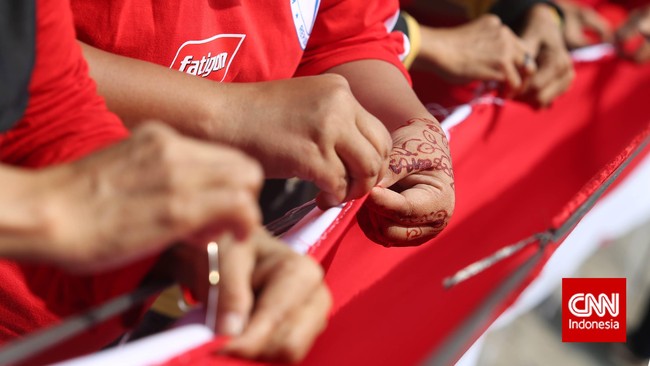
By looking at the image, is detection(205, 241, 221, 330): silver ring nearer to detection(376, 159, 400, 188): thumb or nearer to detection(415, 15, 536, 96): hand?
detection(376, 159, 400, 188): thumb

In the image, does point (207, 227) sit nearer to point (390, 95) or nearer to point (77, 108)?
point (77, 108)

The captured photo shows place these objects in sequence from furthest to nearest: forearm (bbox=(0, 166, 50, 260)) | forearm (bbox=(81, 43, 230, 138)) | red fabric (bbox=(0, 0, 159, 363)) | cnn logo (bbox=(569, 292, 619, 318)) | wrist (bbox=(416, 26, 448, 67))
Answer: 1. wrist (bbox=(416, 26, 448, 67))
2. cnn logo (bbox=(569, 292, 619, 318))
3. forearm (bbox=(81, 43, 230, 138))
4. red fabric (bbox=(0, 0, 159, 363))
5. forearm (bbox=(0, 166, 50, 260))

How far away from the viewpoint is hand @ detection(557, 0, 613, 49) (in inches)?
46.9

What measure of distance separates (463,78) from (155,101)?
1.85ft

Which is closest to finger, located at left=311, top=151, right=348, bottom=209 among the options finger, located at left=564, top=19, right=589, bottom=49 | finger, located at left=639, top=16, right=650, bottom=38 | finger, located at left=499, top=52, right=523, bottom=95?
finger, located at left=499, top=52, right=523, bottom=95

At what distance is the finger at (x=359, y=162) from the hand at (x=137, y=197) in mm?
166

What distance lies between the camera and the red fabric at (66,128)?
0.39 meters

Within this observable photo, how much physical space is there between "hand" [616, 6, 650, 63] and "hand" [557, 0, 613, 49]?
0.08 feet

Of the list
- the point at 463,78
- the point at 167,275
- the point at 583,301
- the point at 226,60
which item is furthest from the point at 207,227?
the point at 463,78

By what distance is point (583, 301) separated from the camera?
0.79 m

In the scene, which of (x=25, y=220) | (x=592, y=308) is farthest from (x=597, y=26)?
(x=25, y=220)

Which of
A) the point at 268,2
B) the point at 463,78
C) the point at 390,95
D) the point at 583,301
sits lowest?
the point at 583,301

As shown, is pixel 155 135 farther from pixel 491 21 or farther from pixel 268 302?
pixel 491 21

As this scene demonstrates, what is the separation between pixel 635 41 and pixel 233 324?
1089 mm
